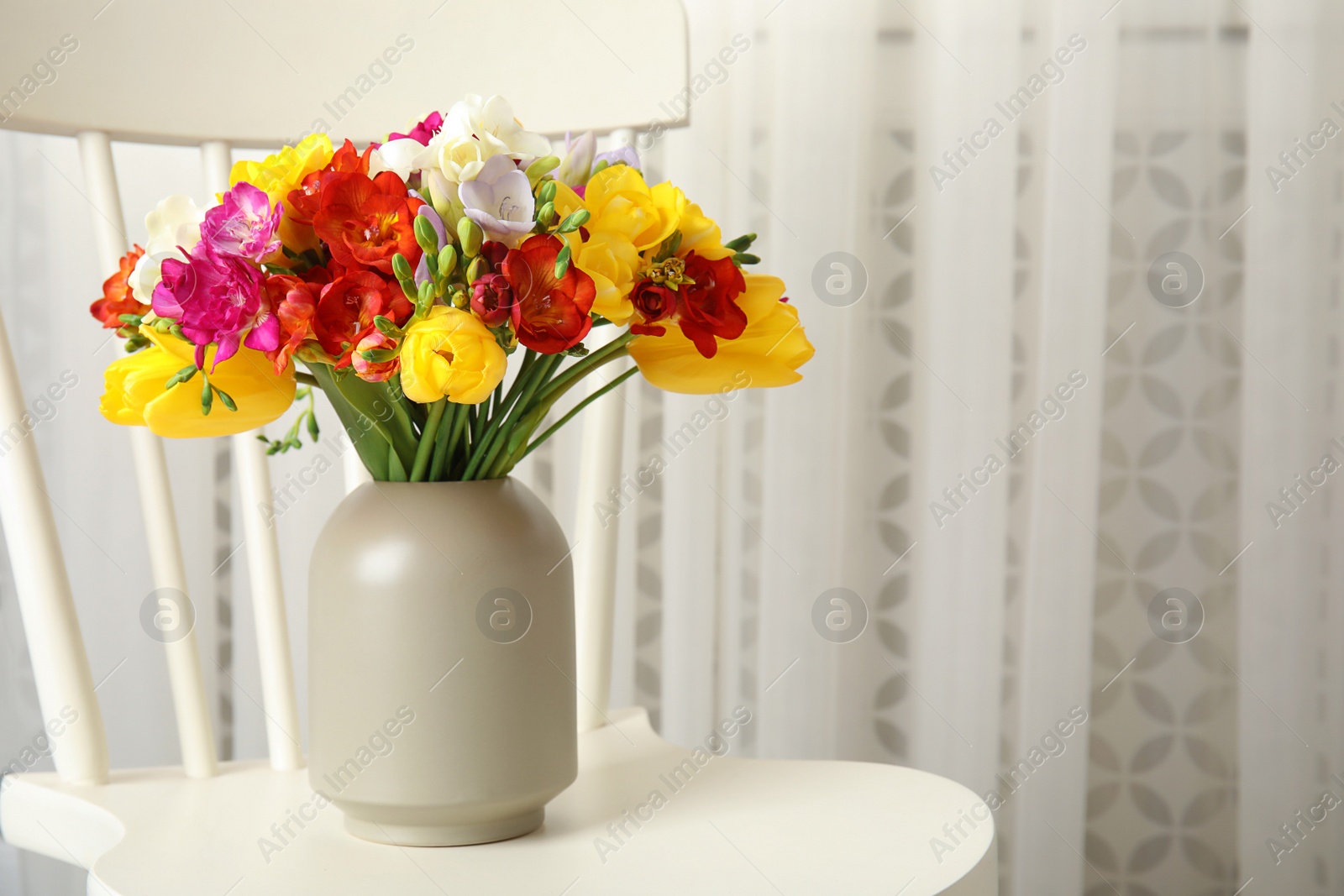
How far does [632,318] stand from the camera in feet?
1.49

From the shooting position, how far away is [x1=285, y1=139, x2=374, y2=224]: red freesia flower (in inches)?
16.7

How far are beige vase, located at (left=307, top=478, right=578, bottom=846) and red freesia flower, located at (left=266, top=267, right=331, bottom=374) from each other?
92 mm

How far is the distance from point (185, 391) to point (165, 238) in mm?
69

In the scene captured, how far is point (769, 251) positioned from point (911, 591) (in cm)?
41

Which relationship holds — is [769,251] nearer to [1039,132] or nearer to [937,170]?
[937,170]

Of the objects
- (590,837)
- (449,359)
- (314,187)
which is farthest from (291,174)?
(590,837)

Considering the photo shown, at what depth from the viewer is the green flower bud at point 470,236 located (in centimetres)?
40

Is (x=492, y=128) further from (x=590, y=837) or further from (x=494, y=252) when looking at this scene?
(x=590, y=837)

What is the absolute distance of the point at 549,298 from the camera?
41 cm

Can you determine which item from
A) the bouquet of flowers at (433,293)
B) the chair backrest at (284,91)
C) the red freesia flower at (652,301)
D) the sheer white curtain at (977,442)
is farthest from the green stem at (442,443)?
the sheer white curtain at (977,442)

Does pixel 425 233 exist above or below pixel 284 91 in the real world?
below

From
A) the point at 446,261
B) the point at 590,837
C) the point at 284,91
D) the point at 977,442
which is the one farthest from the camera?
the point at 977,442

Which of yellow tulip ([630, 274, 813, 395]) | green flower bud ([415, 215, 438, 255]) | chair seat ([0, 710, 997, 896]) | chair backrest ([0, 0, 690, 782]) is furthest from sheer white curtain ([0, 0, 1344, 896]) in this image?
green flower bud ([415, 215, 438, 255])

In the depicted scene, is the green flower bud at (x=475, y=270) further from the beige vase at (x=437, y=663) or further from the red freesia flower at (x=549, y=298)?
the beige vase at (x=437, y=663)
